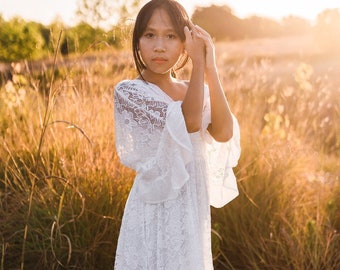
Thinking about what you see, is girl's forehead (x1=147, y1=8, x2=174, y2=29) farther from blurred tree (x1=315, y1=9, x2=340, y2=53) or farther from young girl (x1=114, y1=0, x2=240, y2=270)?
blurred tree (x1=315, y1=9, x2=340, y2=53)

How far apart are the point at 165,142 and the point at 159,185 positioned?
6.1 inches

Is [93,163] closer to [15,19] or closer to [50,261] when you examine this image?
[50,261]

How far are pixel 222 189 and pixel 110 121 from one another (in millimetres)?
1670

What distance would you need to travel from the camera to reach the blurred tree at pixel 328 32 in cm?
1402

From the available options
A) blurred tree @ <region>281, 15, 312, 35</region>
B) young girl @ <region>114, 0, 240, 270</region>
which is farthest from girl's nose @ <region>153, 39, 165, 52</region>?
blurred tree @ <region>281, 15, 312, 35</region>

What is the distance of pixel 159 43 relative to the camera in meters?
2.07

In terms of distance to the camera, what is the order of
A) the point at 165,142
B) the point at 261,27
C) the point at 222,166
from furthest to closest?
the point at 261,27 → the point at 222,166 → the point at 165,142

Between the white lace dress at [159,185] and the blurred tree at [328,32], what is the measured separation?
1217 cm

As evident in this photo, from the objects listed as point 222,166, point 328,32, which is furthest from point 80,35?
point 328,32

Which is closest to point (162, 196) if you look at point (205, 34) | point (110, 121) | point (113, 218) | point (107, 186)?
point (205, 34)

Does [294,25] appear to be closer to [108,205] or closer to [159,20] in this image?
[108,205]

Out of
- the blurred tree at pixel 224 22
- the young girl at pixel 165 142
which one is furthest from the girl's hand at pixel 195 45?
the blurred tree at pixel 224 22

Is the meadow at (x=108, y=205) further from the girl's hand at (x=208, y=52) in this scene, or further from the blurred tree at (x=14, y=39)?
the blurred tree at (x=14, y=39)

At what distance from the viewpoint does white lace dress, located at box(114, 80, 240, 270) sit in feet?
6.62
